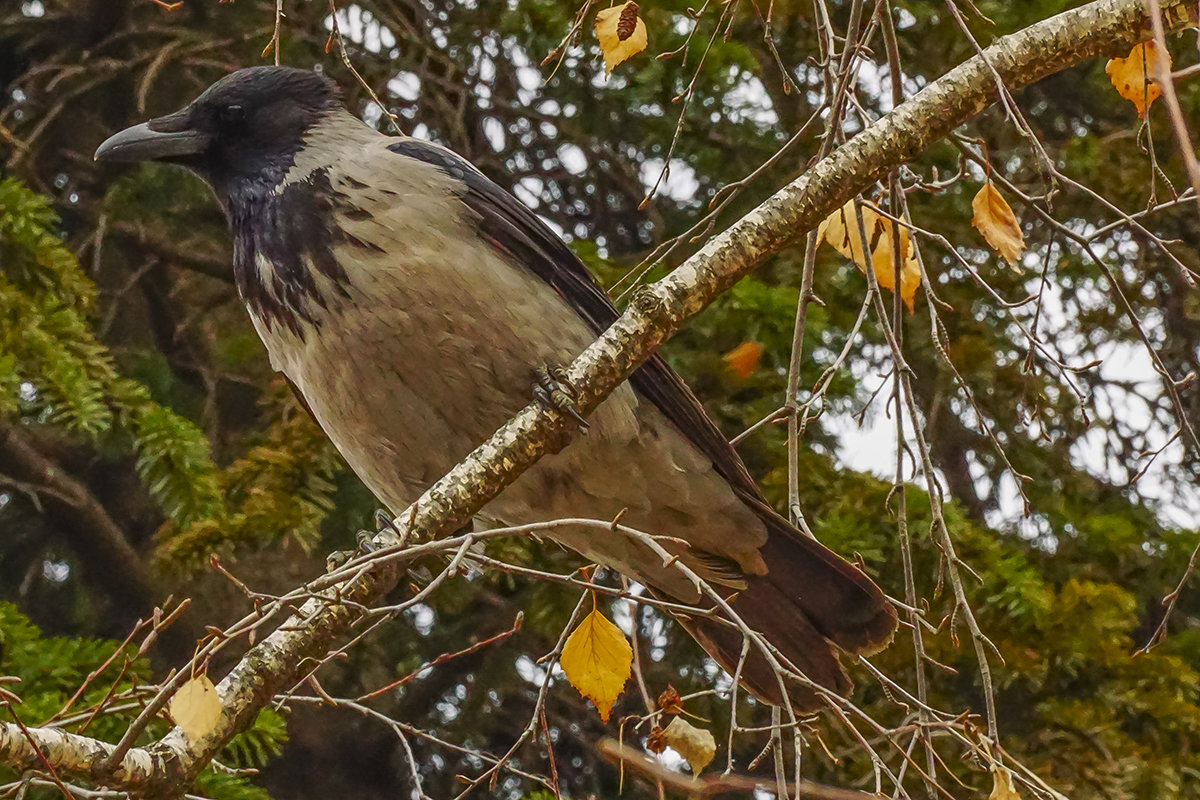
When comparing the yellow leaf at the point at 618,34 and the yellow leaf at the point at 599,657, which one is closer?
the yellow leaf at the point at 599,657

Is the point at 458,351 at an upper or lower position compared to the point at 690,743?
upper

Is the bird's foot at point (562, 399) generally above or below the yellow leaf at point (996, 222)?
below

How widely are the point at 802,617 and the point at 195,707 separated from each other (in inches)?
61.9

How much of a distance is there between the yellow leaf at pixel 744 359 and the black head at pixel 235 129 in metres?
1.15

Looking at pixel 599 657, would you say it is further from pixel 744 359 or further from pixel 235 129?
pixel 235 129

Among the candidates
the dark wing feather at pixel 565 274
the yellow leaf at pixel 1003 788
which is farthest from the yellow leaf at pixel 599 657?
the dark wing feather at pixel 565 274

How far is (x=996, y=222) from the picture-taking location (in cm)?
219

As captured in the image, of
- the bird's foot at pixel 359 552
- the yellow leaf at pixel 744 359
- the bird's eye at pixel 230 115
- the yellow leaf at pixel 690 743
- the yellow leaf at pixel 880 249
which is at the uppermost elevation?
the yellow leaf at pixel 880 249

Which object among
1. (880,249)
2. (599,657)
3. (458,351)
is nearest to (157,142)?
(458,351)

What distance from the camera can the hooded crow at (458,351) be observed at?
8.57 feet

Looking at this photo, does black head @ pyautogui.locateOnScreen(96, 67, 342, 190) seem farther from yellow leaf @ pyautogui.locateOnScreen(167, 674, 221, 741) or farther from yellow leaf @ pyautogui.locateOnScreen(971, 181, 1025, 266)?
yellow leaf @ pyautogui.locateOnScreen(167, 674, 221, 741)

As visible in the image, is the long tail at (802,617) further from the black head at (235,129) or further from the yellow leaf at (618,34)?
the black head at (235,129)

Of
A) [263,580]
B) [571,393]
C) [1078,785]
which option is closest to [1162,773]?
[1078,785]

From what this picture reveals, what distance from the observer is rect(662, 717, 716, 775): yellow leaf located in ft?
5.94
